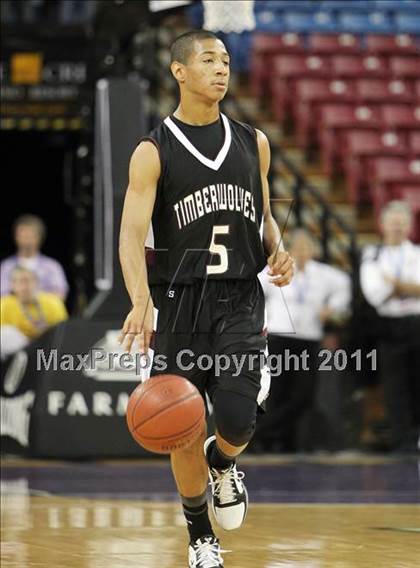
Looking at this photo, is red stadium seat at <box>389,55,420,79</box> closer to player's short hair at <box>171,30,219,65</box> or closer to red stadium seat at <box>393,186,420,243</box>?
red stadium seat at <box>393,186,420,243</box>

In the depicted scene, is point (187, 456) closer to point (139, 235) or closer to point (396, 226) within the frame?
point (139, 235)

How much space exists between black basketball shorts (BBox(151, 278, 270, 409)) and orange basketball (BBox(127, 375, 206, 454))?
242mm

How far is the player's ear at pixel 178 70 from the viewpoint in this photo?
6.09 m

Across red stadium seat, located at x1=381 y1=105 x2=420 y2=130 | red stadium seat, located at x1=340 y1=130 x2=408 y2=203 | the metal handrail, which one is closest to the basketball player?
the metal handrail

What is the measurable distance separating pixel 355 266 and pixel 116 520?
5675mm

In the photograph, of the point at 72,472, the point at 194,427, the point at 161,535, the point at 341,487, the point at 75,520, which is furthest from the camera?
the point at 72,472

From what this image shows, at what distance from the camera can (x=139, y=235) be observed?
5891 mm

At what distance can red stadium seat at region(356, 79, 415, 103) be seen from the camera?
58.4ft

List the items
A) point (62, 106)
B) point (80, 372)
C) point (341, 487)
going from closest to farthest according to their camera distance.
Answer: point (341, 487) → point (80, 372) → point (62, 106)

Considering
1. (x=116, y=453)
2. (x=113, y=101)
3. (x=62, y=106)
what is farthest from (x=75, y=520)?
(x=62, y=106)

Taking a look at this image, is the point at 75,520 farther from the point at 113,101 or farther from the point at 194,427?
the point at 113,101

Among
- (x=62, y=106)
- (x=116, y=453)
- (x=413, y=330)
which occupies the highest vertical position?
(x=62, y=106)

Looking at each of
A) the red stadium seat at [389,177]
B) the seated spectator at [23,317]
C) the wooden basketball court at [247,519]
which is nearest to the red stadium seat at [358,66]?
the red stadium seat at [389,177]

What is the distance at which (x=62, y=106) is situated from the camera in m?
15.4
